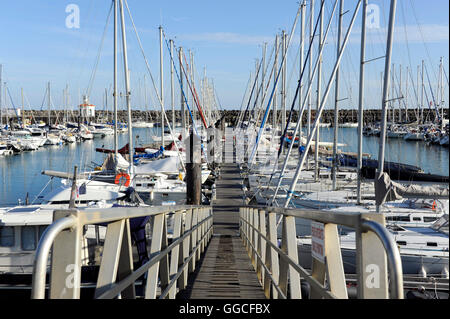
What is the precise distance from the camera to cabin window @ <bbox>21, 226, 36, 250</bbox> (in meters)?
15.4

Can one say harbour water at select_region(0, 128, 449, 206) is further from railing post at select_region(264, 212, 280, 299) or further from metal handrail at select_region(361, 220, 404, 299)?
metal handrail at select_region(361, 220, 404, 299)

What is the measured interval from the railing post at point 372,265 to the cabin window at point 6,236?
591 inches

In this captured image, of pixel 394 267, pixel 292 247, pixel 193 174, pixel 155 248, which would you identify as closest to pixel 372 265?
pixel 394 267

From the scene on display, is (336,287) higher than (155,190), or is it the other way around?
(336,287)

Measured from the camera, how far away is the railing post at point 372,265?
226 cm

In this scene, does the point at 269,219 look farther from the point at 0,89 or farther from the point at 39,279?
the point at 0,89

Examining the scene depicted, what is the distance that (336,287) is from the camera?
2838 mm

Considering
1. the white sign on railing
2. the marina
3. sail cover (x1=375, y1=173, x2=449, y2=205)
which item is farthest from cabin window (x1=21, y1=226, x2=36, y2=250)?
the white sign on railing

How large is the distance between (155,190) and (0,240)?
1110cm

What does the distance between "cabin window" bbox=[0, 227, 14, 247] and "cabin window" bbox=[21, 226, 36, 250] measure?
347 millimetres
